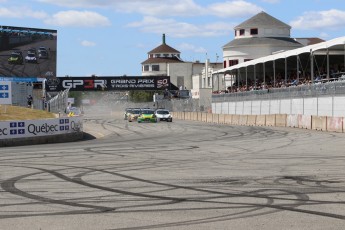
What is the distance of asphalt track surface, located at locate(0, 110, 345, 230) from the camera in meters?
9.06

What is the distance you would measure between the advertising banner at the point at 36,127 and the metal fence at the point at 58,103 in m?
12.2

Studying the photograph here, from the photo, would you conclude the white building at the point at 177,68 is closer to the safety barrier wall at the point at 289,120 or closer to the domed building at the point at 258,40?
the domed building at the point at 258,40

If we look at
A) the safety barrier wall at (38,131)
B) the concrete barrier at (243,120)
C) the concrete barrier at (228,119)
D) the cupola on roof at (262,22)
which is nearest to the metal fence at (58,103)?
the safety barrier wall at (38,131)

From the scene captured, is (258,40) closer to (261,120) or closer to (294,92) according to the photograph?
Answer: (261,120)

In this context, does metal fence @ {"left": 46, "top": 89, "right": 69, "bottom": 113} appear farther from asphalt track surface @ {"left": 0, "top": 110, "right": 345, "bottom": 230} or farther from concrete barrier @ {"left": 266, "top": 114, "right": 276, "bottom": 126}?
asphalt track surface @ {"left": 0, "top": 110, "right": 345, "bottom": 230}

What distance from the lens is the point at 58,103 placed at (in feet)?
153

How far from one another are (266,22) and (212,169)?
83.5 meters

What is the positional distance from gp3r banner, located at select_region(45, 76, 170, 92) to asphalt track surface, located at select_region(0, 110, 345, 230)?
68583 millimetres

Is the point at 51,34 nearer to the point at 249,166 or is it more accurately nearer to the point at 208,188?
the point at 249,166

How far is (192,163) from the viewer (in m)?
18.4

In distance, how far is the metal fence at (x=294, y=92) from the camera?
135 feet

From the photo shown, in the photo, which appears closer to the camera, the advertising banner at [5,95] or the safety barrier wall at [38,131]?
the safety barrier wall at [38,131]

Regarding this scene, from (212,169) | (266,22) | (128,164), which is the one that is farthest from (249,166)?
(266,22)

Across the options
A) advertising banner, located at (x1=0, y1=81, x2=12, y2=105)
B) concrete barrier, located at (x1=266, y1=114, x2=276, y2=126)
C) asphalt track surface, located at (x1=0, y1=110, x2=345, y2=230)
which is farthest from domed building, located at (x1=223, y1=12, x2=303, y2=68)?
asphalt track surface, located at (x1=0, y1=110, x2=345, y2=230)
